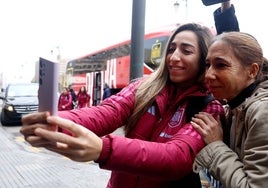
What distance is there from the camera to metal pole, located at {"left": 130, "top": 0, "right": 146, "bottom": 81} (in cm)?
334

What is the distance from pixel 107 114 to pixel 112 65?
14.3 m

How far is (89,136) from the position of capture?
105cm

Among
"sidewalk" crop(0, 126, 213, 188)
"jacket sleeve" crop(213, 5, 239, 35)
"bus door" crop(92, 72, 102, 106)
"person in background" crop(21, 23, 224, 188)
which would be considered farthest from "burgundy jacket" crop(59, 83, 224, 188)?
"bus door" crop(92, 72, 102, 106)

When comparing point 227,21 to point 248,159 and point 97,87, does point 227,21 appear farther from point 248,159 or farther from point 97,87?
point 97,87

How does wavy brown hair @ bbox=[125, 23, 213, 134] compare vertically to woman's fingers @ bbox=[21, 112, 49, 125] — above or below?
above

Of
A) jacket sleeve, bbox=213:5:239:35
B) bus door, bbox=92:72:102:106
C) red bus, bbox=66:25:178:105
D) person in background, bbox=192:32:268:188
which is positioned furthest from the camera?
bus door, bbox=92:72:102:106

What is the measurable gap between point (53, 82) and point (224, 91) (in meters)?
0.73

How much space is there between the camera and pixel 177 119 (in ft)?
5.02

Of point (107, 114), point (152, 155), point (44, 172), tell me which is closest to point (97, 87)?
point (44, 172)

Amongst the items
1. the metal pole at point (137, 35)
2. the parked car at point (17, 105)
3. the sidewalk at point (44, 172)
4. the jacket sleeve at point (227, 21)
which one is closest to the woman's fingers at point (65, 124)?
the jacket sleeve at point (227, 21)

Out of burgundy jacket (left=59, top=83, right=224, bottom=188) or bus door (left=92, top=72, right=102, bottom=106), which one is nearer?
burgundy jacket (left=59, top=83, right=224, bottom=188)

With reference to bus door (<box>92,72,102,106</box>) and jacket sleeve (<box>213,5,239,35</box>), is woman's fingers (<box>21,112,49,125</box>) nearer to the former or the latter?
jacket sleeve (<box>213,5,239,35</box>)

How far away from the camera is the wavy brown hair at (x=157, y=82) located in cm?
159

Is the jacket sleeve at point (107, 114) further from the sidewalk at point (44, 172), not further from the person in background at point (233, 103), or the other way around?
the sidewalk at point (44, 172)
